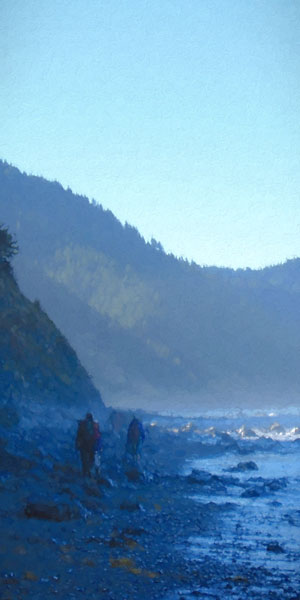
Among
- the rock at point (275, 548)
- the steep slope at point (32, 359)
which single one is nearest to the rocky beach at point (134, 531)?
the rock at point (275, 548)

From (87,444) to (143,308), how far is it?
120283 millimetres

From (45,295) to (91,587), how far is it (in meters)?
114

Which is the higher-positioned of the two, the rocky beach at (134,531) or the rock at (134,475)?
the rock at (134,475)

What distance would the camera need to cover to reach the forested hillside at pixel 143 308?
116 meters

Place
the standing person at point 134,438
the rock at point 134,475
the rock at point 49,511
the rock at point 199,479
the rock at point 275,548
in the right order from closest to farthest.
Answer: the rock at point 275,548, the rock at point 49,511, the rock at point 134,475, the rock at point 199,479, the standing person at point 134,438

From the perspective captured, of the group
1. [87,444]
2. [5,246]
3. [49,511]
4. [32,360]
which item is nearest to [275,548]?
[49,511]

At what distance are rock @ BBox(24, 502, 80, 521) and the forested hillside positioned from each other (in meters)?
86.7

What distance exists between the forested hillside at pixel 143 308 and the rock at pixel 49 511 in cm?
8665

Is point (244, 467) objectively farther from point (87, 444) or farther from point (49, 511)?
point (49, 511)

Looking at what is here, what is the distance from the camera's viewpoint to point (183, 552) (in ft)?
34.6

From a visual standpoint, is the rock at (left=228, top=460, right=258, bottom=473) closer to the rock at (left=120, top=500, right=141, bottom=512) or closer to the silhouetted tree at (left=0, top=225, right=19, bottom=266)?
the rock at (left=120, top=500, right=141, bottom=512)

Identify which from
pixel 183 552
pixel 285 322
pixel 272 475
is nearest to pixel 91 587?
pixel 183 552

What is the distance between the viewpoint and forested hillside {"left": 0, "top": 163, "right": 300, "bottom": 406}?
116 m

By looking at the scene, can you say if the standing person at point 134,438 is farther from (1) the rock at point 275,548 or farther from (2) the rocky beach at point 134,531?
(1) the rock at point 275,548
